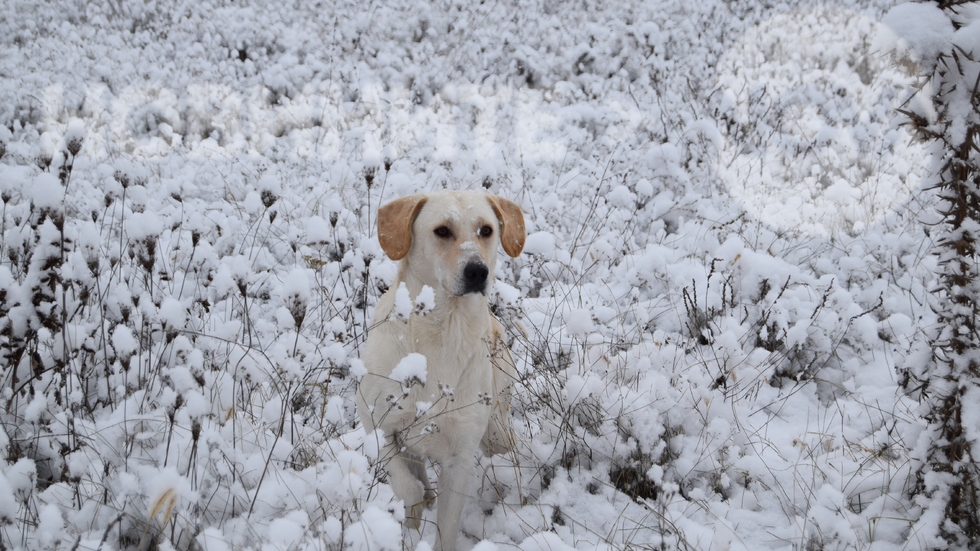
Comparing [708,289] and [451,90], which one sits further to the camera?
[451,90]

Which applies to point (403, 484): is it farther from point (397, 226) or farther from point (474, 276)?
point (397, 226)

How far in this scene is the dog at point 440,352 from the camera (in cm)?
264

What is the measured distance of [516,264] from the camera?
566 cm

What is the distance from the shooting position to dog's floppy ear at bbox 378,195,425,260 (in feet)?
9.34

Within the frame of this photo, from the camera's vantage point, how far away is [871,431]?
3.26 metres

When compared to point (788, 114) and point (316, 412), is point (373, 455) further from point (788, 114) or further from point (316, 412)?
point (788, 114)

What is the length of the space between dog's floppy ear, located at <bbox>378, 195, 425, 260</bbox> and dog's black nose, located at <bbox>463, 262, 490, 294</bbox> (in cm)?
33

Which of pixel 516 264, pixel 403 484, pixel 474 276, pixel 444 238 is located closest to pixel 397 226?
pixel 444 238

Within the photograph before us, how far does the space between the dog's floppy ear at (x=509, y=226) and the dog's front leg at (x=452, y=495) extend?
105cm

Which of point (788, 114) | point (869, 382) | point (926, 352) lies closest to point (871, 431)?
point (869, 382)

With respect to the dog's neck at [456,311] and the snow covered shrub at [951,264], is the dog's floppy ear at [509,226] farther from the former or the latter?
the snow covered shrub at [951,264]

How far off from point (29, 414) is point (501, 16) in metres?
10.2

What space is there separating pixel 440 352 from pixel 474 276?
0.37 meters

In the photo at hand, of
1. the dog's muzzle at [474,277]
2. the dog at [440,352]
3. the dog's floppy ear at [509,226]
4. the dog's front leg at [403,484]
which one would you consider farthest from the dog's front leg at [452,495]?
the dog's floppy ear at [509,226]
